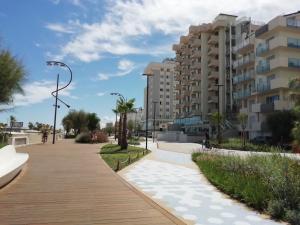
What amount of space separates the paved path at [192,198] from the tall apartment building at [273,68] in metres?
35.0

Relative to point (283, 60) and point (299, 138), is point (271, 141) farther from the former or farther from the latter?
point (299, 138)

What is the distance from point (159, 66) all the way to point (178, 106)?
193ft

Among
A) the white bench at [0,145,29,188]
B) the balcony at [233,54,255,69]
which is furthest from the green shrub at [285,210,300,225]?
the balcony at [233,54,255,69]

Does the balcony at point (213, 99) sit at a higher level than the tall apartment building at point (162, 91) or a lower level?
lower

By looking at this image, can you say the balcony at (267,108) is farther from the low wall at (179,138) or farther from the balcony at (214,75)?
the balcony at (214,75)

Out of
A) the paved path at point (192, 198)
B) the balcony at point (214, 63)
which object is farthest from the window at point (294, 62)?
the paved path at point (192, 198)

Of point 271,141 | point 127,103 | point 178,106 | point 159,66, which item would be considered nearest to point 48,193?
point 127,103

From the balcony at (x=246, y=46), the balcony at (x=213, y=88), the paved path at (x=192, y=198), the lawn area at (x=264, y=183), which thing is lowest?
the paved path at (x=192, y=198)

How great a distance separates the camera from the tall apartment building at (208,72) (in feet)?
256

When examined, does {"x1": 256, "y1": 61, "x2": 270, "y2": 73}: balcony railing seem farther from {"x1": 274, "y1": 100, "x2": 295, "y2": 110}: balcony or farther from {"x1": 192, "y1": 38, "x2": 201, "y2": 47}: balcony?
{"x1": 192, "y1": 38, "x2": 201, "y2": 47}: balcony

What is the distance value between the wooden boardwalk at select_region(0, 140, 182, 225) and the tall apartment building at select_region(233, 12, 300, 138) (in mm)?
38998

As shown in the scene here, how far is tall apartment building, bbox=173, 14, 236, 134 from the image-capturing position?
77.9 m

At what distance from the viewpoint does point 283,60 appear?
4894 cm

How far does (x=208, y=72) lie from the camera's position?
82.6 meters
